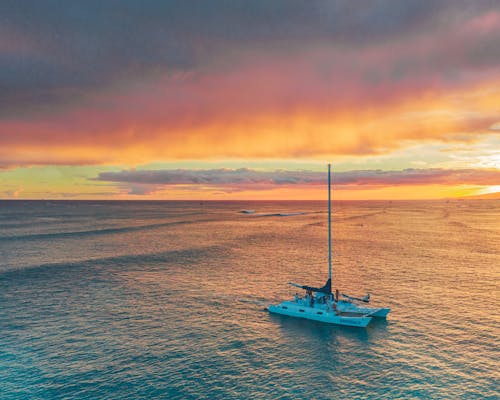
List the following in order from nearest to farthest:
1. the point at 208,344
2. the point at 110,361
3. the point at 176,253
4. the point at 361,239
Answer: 1. the point at 110,361
2. the point at 208,344
3. the point at 176,253
4. the point at 361,239

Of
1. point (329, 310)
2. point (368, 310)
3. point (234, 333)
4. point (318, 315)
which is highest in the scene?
point (368, 310)

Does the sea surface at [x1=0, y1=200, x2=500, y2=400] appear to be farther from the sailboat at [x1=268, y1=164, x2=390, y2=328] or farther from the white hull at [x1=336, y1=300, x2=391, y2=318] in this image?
the white hull at [x1=336, y1=300, x2=391, y2=318]

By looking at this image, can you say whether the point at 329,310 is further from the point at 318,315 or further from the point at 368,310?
the point at 368,310

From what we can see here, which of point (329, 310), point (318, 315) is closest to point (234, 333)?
point (318, 315)

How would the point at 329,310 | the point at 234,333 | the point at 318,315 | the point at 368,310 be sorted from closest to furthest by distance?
the point at 234,333
the point at 368,310
the point at 318,315
the point at 329,310

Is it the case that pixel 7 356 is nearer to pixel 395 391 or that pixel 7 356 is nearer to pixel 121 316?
pixel 121 316

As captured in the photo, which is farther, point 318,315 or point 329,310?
point 329,310

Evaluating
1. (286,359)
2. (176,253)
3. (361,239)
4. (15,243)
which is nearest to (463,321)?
(286,359)

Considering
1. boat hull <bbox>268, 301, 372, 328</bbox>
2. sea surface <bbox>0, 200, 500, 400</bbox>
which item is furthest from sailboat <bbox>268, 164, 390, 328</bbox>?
sea surface <bbox>0, 200, 500, 400</bbox>
